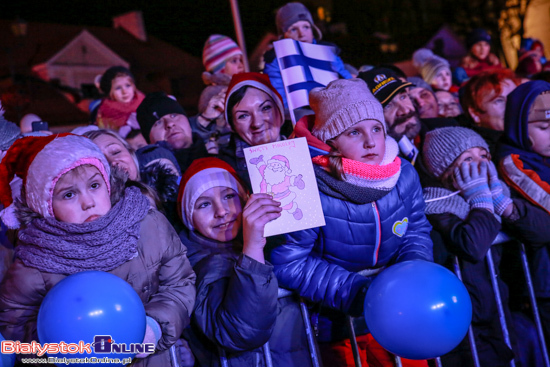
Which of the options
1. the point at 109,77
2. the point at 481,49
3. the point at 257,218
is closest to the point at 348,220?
the point at 257,218

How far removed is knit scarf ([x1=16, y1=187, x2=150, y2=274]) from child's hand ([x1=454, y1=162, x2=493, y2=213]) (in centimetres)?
215

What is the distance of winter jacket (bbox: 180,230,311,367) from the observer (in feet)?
7.43

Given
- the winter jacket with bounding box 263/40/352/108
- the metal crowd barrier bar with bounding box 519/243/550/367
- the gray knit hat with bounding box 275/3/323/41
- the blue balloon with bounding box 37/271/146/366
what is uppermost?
the gray knit hat with bounding box 275/3/323/41

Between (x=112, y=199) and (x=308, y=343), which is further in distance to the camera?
(x=308, y=343)

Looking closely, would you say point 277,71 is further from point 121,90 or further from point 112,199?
point 112,199

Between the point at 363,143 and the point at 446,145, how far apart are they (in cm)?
96

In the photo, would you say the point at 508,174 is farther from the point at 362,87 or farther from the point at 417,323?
the point at 417,323

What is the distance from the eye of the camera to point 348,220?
2.56m

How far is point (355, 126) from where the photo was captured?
101 inches

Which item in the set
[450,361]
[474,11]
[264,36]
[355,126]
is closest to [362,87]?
[355,126]

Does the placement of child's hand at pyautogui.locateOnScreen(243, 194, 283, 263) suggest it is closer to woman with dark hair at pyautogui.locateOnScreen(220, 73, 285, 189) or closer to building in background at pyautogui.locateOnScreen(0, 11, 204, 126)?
woman with dark hair at pyautogui.locateOnScreen(220, 73, 285, 189)

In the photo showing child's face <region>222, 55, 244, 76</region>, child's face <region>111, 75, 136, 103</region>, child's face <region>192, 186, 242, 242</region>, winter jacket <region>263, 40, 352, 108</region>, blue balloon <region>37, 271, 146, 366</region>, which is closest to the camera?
blue balloon <region>37, 271, 146, 366</region>

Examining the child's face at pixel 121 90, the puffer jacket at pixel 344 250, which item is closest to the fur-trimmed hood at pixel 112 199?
the puffer jacket at pixel 344 250

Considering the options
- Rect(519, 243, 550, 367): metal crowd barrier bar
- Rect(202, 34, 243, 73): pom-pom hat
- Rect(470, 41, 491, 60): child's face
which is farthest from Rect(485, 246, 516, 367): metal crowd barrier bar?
Rect(470, 41, 491, 60): child's face
